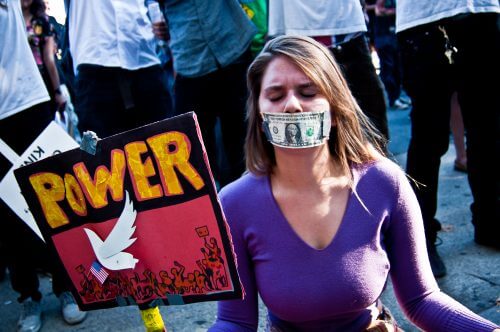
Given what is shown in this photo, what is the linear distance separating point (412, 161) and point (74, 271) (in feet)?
5.69

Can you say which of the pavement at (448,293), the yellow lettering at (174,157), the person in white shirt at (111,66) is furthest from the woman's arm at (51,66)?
the yellow lettering at (174,157)

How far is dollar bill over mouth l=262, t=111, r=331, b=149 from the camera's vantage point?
1384 mm

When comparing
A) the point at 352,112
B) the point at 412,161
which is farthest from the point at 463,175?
the point at 352,112

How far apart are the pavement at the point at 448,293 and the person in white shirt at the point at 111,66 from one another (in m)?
0.97

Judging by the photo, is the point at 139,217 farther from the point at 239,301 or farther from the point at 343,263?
the point at 343,263

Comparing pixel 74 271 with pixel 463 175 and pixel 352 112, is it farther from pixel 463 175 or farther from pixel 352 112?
pixel 463 175

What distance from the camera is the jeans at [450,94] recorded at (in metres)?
2.41

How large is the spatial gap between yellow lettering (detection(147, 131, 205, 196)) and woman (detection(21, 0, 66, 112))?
2114 mm

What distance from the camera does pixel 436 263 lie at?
2525 mm

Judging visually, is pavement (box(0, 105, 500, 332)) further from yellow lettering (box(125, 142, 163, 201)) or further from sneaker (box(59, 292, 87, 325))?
yellow lettering (box(125, 142, 163, 201))

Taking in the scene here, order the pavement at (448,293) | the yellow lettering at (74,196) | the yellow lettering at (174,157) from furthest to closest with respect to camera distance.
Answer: the pavement at (448,293)
the yellow lettering at (74,196)
the yellow lettering at (174,157)

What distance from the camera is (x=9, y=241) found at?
269 centimetres

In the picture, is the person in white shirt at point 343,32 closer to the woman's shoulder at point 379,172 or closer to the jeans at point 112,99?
the jeans at point 112,99

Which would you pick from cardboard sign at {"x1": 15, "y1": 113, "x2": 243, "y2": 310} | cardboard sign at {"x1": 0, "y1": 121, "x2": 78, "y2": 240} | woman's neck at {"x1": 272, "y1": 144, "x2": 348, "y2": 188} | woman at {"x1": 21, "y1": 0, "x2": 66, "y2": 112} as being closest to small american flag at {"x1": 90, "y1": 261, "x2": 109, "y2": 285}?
cardboard sign at {"x1": 15, "y1": 113, "x2": 243, "y2": 310}
